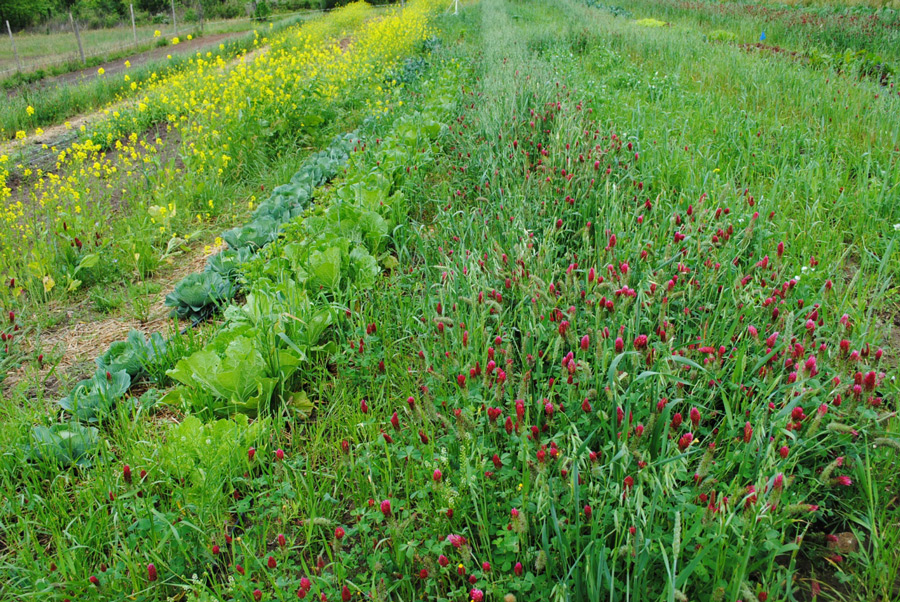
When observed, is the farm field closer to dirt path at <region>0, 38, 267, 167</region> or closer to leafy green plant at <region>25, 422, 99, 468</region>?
leafy green plant at <region>25, 422, 99, 468</region>

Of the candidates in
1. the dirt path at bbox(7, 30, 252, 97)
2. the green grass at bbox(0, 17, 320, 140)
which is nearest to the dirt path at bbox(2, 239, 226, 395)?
the green grass at bbox(0, 17, 320, 140)

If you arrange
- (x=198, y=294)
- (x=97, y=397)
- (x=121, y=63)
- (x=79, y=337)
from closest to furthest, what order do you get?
(x=97, y=397)
(x=198, y=294)
(x=79, y=337)
(x=121, y=63)

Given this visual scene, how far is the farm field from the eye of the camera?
5.28 ft

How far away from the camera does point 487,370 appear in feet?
6.45

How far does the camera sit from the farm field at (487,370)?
1610 mm

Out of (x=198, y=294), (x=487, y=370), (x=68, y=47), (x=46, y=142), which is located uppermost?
(x=68, y=47)

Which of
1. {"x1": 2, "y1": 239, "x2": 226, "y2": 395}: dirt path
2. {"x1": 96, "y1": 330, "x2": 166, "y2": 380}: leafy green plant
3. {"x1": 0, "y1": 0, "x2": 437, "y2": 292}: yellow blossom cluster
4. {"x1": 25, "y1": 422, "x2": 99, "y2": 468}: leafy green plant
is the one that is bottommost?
{"x1": 2, "y1": 239, "x2": 226, "y2": 395}: dirt path

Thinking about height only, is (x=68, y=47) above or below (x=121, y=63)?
above

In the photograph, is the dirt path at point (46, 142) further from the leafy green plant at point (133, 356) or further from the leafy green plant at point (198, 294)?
the leafy green plant at point (133, 356)

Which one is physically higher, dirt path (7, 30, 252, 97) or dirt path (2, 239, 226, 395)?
dirt path (7, 30, 252, 97)

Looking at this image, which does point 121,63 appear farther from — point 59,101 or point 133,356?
point 133,356

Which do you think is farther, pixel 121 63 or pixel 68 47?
pixel 68 47

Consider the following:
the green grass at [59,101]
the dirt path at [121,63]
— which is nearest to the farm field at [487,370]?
the green grass at [59,101]

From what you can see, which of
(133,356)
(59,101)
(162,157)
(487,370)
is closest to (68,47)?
(59,101)
